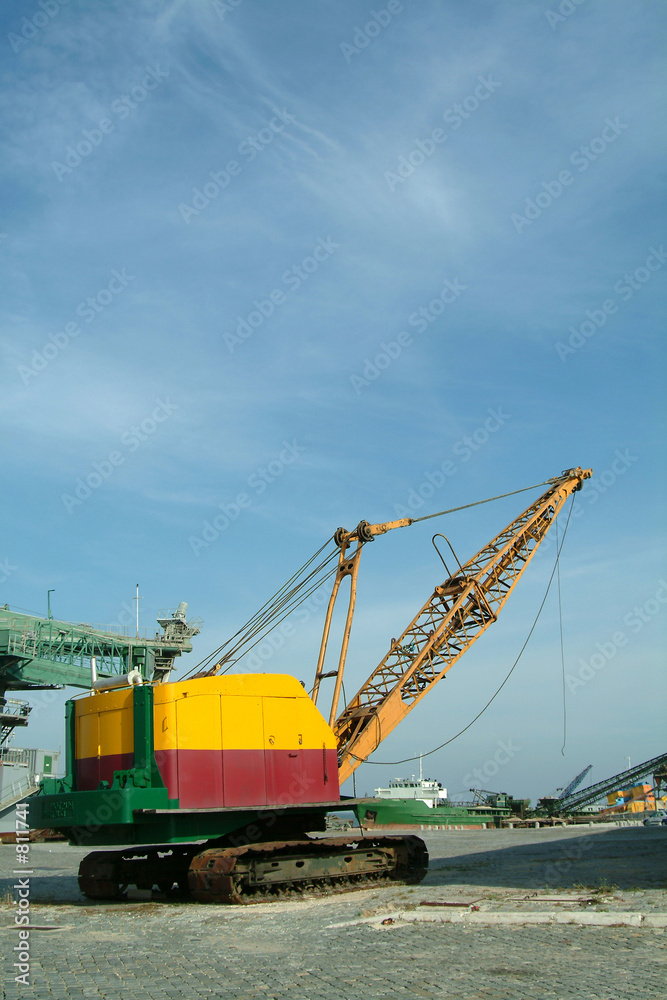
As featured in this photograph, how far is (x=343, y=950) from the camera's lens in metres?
9.72

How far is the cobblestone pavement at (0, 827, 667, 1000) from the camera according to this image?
7742 millimetres

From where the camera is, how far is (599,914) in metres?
10.8

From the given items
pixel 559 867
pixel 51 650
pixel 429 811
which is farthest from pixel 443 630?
pixel 429 811

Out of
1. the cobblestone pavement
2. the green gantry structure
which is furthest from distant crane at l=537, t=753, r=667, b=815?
the cobblestone pavement

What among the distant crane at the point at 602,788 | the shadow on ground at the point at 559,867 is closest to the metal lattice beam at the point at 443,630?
the shadow on ground at the point at 559,867

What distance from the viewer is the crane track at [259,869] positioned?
1449 cm

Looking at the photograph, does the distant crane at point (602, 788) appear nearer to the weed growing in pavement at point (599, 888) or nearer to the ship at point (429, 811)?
the ship at point (429, 811)

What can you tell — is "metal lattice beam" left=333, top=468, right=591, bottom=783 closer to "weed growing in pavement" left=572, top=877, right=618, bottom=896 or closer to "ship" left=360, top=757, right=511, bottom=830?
"weed growing in pavement" left=572, top=877, right=618, bottom=896

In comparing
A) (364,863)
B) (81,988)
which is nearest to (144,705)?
(364,863)

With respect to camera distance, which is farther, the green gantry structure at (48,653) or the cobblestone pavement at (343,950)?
the green gantry structure at (48,653)

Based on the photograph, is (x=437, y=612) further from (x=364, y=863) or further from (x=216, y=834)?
(x=216, y=834)

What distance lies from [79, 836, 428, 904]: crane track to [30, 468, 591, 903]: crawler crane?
0.02m

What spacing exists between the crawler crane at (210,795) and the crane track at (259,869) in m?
0.02

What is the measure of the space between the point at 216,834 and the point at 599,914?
699 centimetres
